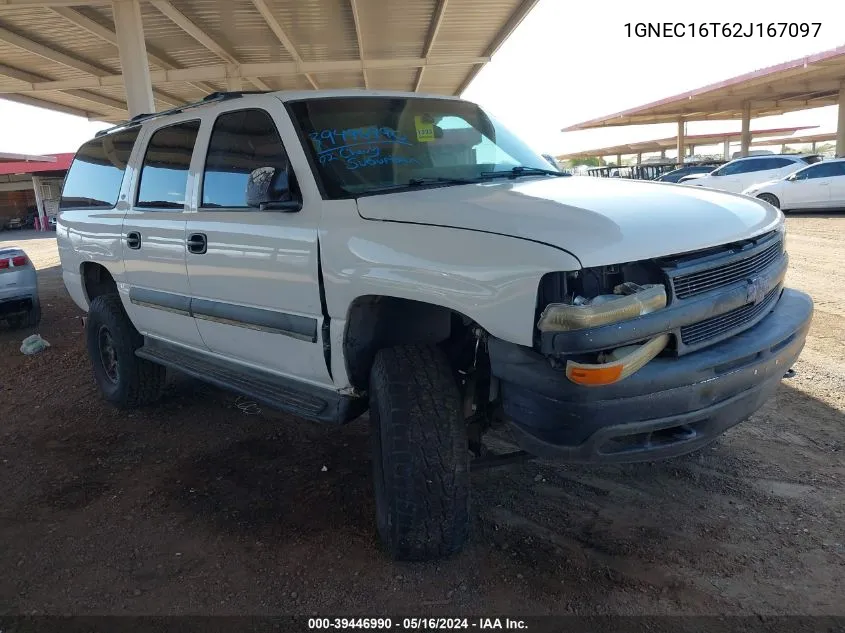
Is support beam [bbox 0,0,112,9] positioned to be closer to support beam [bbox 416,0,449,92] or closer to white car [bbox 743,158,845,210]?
support beam [bbox 416,0,449,92]

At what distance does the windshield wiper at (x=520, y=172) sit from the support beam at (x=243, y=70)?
1468 cm

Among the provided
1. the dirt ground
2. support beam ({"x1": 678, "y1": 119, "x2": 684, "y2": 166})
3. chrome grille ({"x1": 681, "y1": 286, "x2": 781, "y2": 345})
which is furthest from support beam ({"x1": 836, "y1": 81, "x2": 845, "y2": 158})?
chrome grille ({"x1": 681, "y1": 286, "x2": 781, "y2": 345})

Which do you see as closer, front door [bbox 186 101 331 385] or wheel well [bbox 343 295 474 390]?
wheel well [bbox 343 295 474 390]

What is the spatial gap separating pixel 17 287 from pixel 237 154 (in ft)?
18.2

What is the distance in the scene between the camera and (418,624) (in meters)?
2.38

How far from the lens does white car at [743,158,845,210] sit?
1541cm

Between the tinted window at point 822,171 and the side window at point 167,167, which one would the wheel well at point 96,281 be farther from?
the tinted window at point 822,171

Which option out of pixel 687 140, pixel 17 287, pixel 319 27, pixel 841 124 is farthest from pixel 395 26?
pixel 687 140

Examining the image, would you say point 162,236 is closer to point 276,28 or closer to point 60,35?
point 276,28

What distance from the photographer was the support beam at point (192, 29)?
11461mm

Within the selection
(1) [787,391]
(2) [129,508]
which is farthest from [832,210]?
(2) [129,508]

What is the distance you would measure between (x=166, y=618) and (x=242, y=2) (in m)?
12.1

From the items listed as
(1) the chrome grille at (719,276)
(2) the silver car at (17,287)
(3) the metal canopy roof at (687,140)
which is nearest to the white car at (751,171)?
(2) the silver car at (17,287)

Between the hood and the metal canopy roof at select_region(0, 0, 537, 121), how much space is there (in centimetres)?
1052
